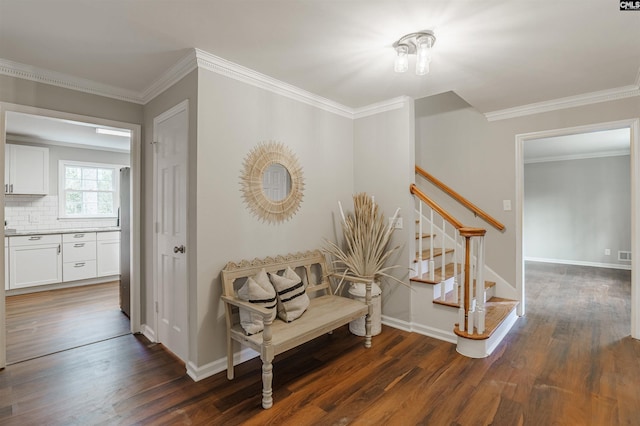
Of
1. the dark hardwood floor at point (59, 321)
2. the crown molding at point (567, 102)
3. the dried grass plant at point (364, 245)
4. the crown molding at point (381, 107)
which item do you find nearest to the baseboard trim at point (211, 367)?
the dried grass plant at point (364, 245)

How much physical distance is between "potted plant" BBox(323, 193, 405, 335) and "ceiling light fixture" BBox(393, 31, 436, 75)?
150cm

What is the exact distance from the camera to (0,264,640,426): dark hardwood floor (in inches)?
74.8

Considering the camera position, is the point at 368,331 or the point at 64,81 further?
the point at 368,331

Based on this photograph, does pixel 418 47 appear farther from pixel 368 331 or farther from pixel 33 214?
pixel 33 214

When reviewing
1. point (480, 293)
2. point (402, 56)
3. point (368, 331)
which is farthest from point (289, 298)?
point (402, 56)

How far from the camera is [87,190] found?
5.55 m

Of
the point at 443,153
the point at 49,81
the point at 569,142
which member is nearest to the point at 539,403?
the point at 443,153

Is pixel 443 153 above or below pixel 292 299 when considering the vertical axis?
above

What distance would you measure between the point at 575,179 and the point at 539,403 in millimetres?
6604

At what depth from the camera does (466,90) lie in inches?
121

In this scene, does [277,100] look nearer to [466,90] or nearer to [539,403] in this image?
[466,90]

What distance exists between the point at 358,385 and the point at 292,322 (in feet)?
2.13

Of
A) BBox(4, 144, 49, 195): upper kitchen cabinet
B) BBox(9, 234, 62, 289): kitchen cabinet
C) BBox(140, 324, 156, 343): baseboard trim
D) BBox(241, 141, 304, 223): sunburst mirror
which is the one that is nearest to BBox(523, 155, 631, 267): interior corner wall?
BBox(241, 141, 304, 223): sunburst mirror

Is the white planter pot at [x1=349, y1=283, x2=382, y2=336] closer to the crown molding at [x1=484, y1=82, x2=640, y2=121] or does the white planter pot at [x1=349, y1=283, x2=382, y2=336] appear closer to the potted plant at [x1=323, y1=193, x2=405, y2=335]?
the potted plant at [x1=323, y1=193, x2=405, y2=335]
